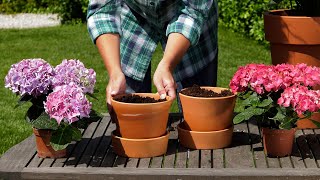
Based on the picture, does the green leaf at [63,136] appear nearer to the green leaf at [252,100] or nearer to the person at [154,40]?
the person at [154,40]

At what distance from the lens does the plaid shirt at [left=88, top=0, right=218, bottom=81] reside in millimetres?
2846

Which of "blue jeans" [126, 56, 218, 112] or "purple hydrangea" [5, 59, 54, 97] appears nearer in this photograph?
"purple hydrangea" [5, 59, 54, 97]

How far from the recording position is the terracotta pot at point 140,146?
8.45ft

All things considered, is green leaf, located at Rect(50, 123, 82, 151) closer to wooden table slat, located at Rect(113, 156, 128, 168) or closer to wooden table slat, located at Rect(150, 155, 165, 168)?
wooden table slat, located at Rect(113, 156, 128, 168)

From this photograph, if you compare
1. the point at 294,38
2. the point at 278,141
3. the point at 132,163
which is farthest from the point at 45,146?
the point at 294,38

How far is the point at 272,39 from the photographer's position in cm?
324

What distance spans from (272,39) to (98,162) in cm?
109

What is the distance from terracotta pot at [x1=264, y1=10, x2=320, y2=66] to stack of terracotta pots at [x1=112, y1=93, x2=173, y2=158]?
83 cm

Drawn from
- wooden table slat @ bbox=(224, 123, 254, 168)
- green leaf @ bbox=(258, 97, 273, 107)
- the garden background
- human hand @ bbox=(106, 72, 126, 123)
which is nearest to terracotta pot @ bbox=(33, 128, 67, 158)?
human hand @ bbox=(106, 72, 126, 123)

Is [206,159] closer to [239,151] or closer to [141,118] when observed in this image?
[239,151]

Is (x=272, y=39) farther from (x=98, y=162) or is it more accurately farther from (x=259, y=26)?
(x=259, y=26)

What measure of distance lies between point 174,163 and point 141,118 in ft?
0.63

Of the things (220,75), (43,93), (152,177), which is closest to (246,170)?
(152,177)

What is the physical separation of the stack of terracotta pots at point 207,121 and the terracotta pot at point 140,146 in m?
0.13
